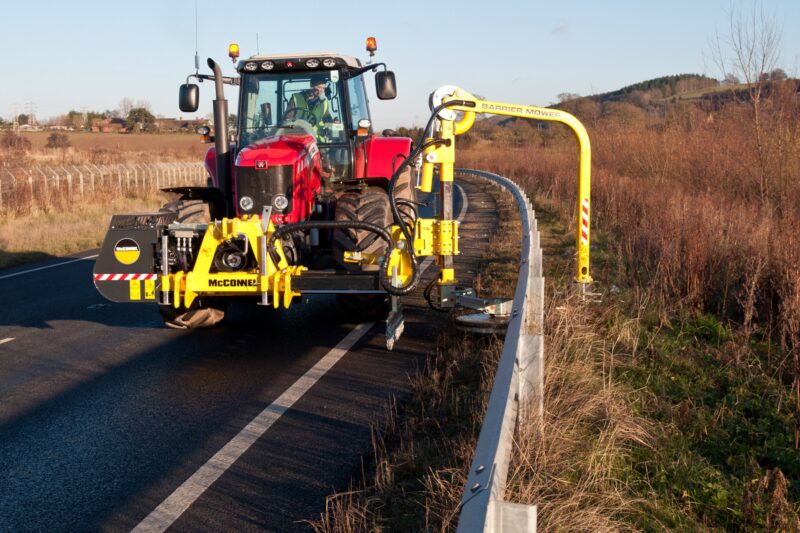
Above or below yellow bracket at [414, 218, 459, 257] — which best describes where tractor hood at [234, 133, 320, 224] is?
above

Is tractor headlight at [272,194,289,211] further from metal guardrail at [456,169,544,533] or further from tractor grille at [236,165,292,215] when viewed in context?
metal guardrail at [456,169,544,533]

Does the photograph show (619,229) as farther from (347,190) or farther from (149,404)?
(149,404)

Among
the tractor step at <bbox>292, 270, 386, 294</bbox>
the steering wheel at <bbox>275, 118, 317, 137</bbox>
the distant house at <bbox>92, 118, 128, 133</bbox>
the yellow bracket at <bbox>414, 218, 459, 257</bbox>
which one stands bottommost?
the tractor step at <bbox>292, 270, 386, 294</bbox>

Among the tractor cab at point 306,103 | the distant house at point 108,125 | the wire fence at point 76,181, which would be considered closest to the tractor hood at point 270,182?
the tractor cab at point 306,103

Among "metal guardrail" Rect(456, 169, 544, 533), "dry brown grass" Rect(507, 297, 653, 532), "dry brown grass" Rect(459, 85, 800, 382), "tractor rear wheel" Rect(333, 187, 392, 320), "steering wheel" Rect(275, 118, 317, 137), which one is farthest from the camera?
"steering wheel" Rect(275, 118, 317, 137)

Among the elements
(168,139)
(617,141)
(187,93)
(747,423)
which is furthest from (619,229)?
(168,139)

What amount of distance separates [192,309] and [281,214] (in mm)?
1385

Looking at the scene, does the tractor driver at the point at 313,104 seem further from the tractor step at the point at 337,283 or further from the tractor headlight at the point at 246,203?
the tractor step at the point at 337,283

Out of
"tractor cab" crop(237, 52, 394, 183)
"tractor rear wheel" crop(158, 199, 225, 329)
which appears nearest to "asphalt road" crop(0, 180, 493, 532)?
"tractor rear wheel" crop(158, 199, 225, 329)

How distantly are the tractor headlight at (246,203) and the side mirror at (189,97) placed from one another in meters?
1.58

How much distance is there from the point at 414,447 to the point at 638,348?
2.72 metres

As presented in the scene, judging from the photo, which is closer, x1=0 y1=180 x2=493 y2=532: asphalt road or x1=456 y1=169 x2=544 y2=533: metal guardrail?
x1=456 y1=169 x2=544 y2=533: metal guardrail

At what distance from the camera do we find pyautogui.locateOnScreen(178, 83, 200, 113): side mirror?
9.54 metres

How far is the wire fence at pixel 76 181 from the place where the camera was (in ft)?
75.4
